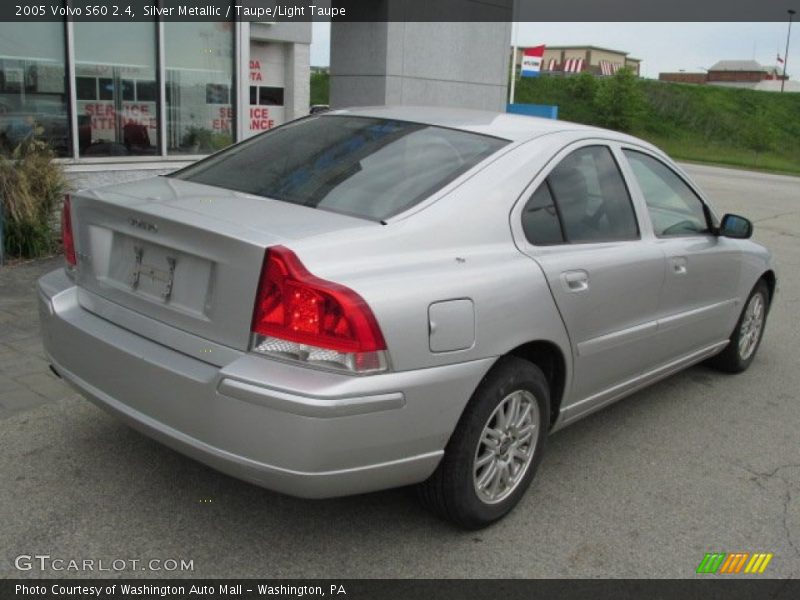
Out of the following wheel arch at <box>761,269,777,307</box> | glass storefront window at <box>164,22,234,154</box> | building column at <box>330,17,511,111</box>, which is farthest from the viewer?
building column at <box>330,17,511,111</box>

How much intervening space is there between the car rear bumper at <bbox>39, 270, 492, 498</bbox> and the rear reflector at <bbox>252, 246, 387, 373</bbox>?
56 millimetres

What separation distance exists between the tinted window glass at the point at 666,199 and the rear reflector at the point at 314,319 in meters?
2.25

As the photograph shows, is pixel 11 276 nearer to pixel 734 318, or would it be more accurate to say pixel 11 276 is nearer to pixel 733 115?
pixel 734 318

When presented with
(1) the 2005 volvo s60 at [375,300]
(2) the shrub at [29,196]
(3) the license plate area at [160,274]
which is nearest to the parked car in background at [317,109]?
(1) the 2005 volvo s60 at [375,300]

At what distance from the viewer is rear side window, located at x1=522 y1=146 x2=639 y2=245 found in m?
3.55

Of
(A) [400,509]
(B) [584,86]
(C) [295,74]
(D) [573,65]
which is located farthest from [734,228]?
(D) [573,65]

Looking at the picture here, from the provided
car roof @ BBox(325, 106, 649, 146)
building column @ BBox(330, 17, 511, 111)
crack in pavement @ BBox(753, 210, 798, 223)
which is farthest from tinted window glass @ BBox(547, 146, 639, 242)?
crack in pavement @ BBox(753, 210, 798, 223)

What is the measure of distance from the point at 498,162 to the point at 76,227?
1.79 m

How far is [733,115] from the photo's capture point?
194 feet

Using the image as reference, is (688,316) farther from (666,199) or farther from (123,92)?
(123,92)

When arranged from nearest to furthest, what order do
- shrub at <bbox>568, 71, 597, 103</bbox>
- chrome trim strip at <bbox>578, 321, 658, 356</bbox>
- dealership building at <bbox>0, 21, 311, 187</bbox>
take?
chrome trim strip at <bbox>578, 321, 658, 356</bbox> → dealership building at <bbox>0, 21, 311, 187</bbox> → shrub at <bbox>568, 71, 597, 103</bbox>

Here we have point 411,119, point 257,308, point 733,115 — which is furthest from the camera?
point 733,115

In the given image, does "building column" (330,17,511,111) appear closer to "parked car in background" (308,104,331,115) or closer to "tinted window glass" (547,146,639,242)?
"parked car in background" (308,104,331,115)
